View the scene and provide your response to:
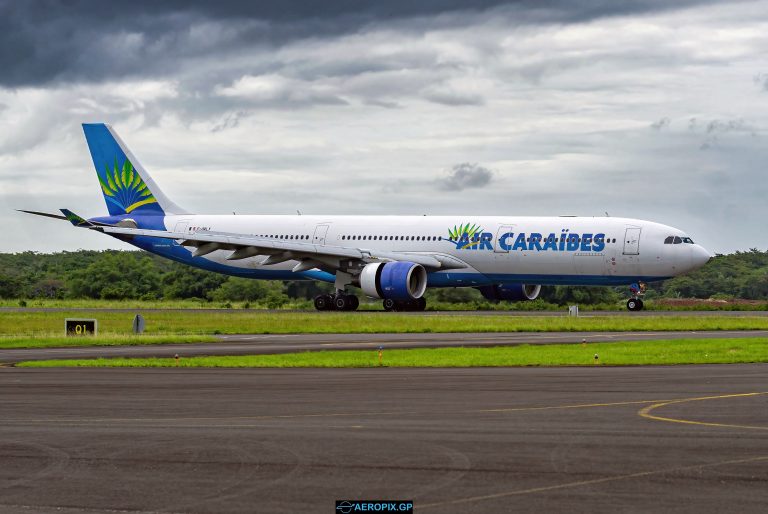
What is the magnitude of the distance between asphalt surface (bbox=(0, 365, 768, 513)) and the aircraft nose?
34.9 meters

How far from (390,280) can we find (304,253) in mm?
5935

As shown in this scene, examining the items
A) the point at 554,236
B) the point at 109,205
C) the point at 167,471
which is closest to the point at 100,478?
the point at 167,471

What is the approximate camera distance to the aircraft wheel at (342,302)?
67500mm

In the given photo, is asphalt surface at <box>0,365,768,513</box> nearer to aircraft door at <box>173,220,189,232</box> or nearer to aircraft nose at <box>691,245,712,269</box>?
aircraft nose at <box>691,245,712,269</box>

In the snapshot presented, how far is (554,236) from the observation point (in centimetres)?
6269

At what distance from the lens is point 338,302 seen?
67812mm

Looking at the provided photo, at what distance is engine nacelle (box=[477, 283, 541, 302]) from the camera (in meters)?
69.1

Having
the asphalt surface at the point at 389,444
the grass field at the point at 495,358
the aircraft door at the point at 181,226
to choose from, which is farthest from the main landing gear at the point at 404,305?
the asphalt surface at the point at 389,444

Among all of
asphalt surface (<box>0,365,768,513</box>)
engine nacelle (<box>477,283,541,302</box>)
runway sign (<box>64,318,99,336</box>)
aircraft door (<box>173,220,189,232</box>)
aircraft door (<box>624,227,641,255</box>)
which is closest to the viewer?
asphalt surface (<box>0,365,768,513</box>)

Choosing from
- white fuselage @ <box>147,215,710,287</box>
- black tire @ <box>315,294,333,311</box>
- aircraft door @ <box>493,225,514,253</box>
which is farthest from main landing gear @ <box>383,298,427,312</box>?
aircraft door @ <box>493,225,514,253</box>

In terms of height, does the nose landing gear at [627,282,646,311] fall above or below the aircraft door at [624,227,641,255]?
below

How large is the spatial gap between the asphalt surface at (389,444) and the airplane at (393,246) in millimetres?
34727

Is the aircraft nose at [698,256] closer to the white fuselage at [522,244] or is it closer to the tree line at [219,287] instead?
the white fuselage at [522,244]

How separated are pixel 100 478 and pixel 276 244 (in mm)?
52430
